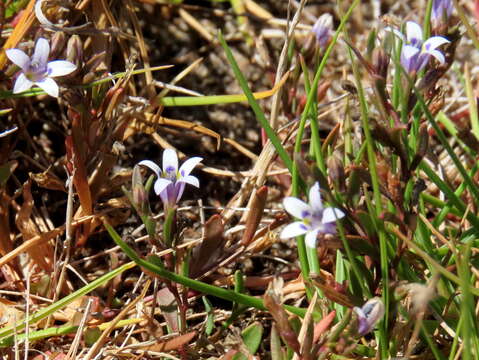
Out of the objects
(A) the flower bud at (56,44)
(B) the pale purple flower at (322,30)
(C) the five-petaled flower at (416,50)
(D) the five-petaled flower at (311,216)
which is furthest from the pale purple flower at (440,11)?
(A) the flower bud at (56,44)

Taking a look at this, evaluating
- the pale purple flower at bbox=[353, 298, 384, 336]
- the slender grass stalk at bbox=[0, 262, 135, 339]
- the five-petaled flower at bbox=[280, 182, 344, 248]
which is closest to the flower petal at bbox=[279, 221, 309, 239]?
the five-petaled flower at bbox=[280, 182, 344, 248]

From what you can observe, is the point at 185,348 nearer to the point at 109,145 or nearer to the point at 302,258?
the point at 302,258

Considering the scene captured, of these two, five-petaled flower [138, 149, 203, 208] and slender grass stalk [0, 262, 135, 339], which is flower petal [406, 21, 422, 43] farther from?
slender grass stalk [0, 262, 135, 339]

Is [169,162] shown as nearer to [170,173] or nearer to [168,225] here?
[170,173]

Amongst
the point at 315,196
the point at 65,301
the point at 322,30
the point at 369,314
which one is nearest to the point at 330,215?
the point at 315,196

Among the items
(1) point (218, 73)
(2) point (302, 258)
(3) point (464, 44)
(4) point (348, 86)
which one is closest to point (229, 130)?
(1) point (218, 73)
